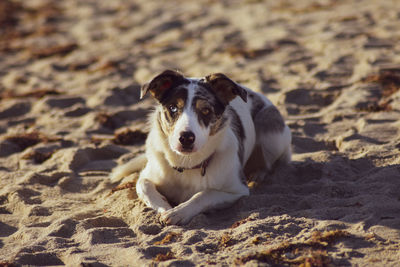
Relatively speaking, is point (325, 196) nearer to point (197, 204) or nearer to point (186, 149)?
point (197, 204)

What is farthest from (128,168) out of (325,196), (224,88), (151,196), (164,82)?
(325,196)

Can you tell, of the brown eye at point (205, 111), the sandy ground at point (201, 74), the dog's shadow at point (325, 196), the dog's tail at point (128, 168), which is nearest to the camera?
the sandy ground at point (201, 74)

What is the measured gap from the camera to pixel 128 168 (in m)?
6.81

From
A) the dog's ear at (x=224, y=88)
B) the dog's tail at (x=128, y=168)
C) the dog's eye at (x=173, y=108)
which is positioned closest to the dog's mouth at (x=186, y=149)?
the dog's eye at (x=173, y=108)

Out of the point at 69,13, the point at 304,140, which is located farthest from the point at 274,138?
the point at 69,13

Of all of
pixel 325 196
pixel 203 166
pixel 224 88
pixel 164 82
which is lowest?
pixel 325 196

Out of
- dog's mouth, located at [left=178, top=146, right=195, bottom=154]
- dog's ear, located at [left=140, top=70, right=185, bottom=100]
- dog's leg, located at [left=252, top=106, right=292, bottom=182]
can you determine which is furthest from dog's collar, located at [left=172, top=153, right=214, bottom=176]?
dog's leg, located at [left=252, top=106, right=292, bottom=182]

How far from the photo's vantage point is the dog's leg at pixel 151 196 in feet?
18.4

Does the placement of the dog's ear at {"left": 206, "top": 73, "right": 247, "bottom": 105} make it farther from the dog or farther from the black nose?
the black nose

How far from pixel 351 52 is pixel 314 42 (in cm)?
120

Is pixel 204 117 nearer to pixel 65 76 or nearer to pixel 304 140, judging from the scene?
pixel 304 140

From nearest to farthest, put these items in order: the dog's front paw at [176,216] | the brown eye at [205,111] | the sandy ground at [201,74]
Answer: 1. the sandy ground at [201,74]
2. the dog's front paw at [176,216]
3. the brown eye at [205,111]

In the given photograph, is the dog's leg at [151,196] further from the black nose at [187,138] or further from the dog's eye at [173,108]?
the dog's eye at [173,108]

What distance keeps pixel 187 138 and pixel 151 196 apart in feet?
3.20
